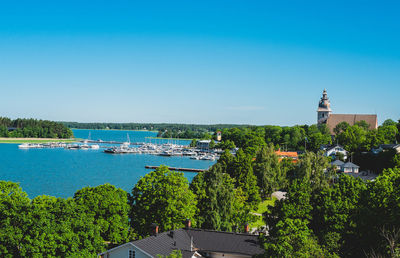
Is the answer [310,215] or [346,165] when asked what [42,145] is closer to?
[346,165]

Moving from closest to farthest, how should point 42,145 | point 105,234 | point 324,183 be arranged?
point 105,234
point 324,183
point 42,145

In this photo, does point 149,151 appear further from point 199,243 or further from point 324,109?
point 199,243

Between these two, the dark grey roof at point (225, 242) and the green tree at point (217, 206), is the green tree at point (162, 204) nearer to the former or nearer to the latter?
the green tree at point (217, 206)

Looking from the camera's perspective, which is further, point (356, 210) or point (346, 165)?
point (346, 165)

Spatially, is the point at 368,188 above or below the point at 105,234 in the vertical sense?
above

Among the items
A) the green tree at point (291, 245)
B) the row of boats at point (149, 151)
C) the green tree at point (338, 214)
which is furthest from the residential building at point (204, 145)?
the green tree at point (291, 245)

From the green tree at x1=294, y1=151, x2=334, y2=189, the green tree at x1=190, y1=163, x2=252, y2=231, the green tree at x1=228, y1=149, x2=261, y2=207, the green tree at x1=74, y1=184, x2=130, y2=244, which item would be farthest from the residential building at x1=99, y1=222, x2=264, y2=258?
the green tree at x1=294, y1=151, x2=334, y2=189

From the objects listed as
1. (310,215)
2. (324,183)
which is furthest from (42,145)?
(310,215)

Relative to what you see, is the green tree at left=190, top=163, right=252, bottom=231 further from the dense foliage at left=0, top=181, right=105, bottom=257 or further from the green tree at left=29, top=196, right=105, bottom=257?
the dense foliage at left=0, top=181, right=105, bottom=257
